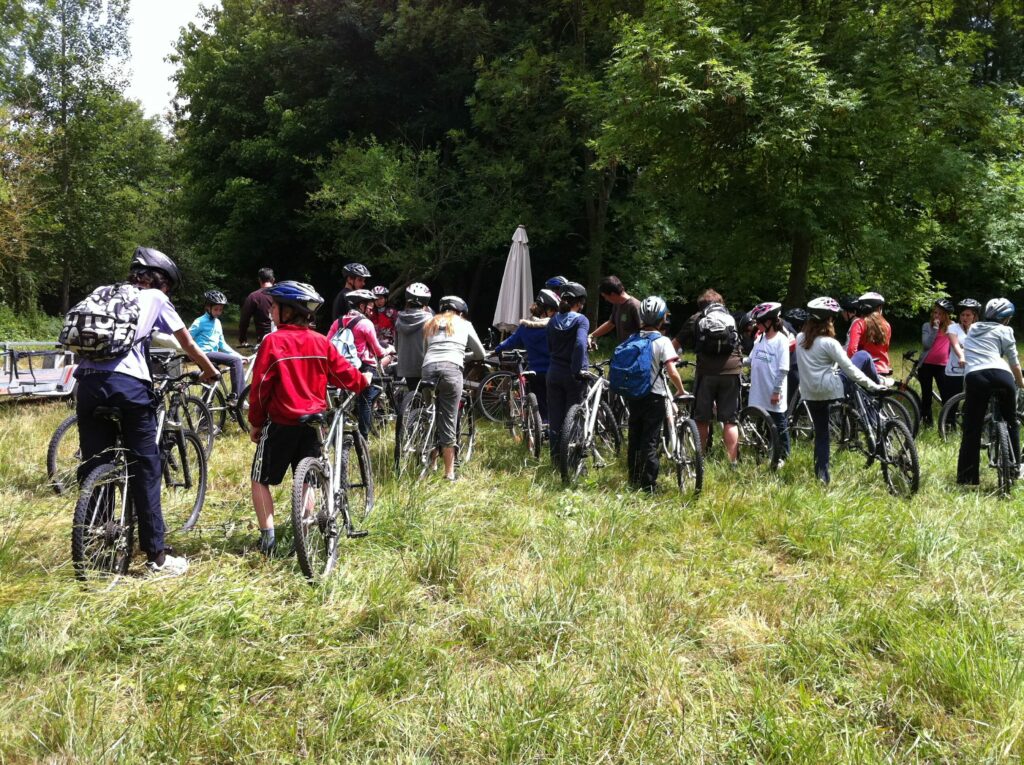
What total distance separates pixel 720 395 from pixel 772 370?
53cm

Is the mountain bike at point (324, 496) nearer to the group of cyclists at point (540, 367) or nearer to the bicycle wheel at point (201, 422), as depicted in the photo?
the group of cyclists at point (540, 367)

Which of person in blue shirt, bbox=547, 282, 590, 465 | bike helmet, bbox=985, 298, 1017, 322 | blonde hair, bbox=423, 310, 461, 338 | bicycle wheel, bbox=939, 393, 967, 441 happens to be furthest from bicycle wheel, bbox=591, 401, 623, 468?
bicycle wheel, bbox=939, 393, 967, 441

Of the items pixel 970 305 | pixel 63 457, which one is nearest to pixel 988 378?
pixel 970 305

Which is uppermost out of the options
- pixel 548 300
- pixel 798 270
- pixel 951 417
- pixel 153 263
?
pixel 798 270

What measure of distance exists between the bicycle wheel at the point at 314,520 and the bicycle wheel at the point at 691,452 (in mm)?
3036

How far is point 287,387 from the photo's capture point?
4371mm

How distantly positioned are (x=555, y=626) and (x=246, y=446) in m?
5.16

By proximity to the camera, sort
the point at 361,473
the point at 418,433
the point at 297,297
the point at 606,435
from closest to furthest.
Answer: the point at 297,297 → the point at 361,473 → the point at 418,433 → the point at 606,435

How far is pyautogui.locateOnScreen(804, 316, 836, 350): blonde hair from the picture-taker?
6.72m

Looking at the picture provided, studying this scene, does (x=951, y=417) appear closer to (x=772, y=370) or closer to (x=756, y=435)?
(x=756, y=435)

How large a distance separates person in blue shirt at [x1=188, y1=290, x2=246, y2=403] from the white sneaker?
3.90 meters

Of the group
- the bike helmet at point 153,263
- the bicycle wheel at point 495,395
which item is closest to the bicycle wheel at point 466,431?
the bicycle wheel at point 495,395

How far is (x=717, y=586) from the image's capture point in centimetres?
441

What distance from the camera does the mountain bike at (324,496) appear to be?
4.12 metres
